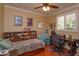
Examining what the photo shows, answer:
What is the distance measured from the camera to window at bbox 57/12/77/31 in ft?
5.62

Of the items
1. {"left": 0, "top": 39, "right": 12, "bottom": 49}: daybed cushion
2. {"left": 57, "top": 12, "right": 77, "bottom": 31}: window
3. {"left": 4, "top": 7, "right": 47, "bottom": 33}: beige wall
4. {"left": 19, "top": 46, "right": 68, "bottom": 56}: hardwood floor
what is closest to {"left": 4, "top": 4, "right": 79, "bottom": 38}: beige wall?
{"left": 4, "top": 7, "right": 47, "bottom": 33}: beige wall

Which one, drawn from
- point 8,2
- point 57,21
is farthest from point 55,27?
point 8,2

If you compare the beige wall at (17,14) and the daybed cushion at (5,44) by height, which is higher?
the beige wall at (17,14)

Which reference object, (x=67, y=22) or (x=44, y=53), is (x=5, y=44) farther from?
(x=67, y=22)

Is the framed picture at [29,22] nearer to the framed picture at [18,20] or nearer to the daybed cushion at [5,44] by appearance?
the framed picture at [18,20]

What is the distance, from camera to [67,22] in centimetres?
179

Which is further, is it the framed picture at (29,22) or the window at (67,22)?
the framed picture at (29,22)

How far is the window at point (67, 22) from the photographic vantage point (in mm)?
1714

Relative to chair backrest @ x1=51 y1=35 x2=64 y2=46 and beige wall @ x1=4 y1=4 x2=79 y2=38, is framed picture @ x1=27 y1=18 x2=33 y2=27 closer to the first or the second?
beige wall @ x1=4 y1=4 x2=79 y2=38

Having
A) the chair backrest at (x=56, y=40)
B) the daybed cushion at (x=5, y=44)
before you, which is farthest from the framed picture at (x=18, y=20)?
the chair backrest at (x=56, y=40)

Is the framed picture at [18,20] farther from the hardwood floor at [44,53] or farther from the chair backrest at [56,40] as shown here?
the chair backrest at [56,40]

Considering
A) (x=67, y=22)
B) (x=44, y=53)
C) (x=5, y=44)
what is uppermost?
(x=67, y=22)

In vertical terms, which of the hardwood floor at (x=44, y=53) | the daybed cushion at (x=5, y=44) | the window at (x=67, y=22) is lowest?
the hardwood floor at (x=44, y=53)

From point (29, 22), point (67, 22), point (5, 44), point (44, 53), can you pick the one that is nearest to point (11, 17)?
point (29, 22)
